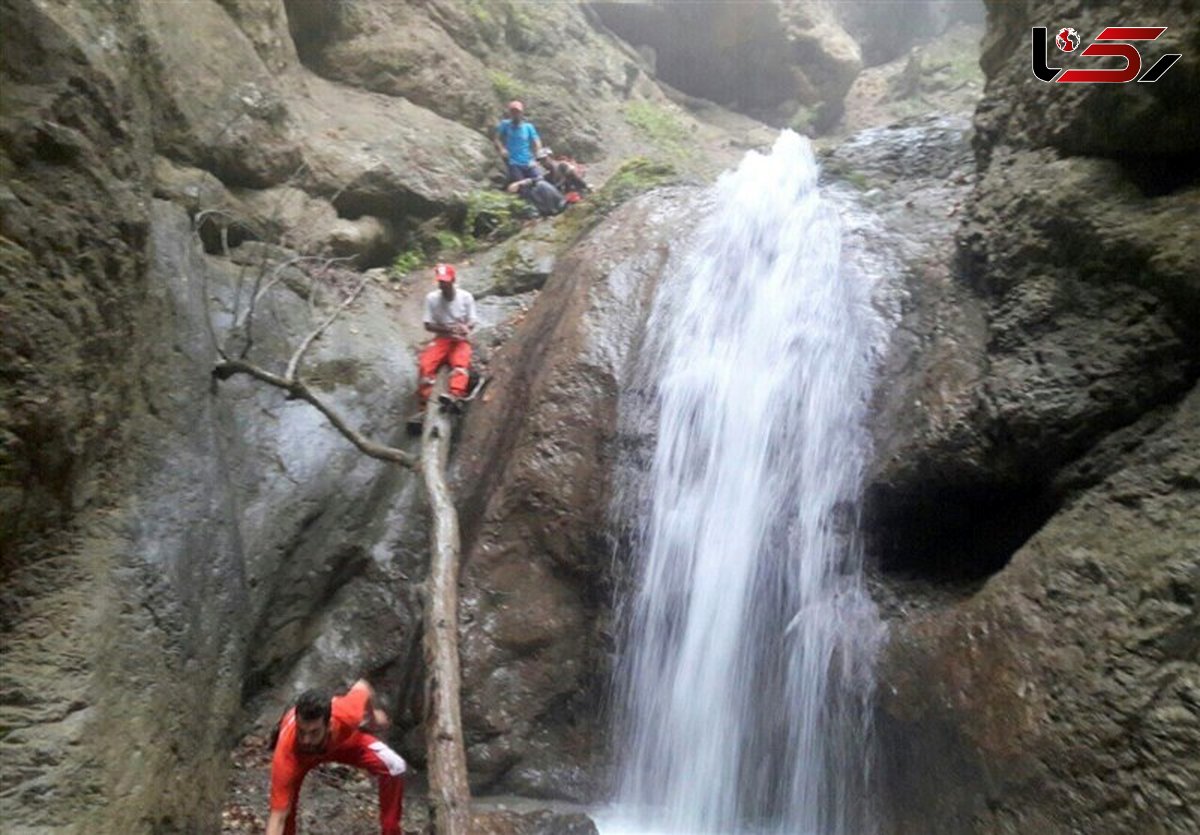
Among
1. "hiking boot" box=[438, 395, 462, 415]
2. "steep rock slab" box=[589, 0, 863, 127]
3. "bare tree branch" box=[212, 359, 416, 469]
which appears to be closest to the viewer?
"bare tree branch" box=[212, 359, 416, 469]

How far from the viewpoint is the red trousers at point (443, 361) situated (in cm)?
769

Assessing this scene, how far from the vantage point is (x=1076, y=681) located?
12.6ft

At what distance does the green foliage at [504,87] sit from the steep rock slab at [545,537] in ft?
23.3

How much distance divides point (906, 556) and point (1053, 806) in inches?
74.6

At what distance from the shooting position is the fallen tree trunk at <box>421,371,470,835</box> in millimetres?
4082

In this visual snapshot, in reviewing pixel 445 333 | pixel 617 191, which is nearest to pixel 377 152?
pixel 617 191

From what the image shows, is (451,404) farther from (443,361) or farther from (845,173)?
(845,173)

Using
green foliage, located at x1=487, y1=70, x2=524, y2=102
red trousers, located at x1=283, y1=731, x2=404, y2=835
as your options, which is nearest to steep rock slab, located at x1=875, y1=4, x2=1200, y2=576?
red trousers, located at x1=283, y1=731, x2=404, y2=835

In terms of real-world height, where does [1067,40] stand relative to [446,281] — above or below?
above

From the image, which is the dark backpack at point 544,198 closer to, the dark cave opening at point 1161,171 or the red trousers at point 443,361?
the red trousers at point 443,361

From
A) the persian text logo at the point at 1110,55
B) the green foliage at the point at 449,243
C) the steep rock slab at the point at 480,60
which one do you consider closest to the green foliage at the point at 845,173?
the persian text logo at the point at 1110,55

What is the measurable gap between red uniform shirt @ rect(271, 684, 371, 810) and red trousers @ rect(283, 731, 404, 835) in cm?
2

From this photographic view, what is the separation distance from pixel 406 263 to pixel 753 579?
646cm

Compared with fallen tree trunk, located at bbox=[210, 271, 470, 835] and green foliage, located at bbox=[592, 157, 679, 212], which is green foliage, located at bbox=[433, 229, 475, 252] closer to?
green foliage, located at bbox=[592, 157, 679, 212]
